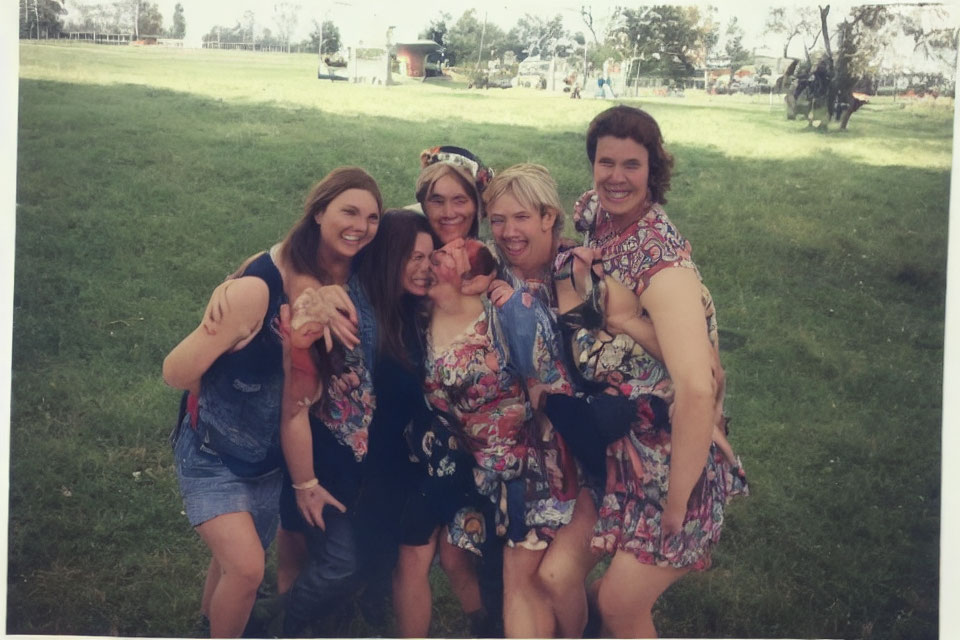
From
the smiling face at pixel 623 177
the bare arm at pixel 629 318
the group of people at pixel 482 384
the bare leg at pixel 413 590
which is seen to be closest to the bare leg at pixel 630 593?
the group of people at pixel 482 384

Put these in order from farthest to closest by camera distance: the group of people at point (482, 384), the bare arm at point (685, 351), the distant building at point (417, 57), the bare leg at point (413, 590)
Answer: the distant building at point (417, 57), the bare leg at point (413, 590), the group of people at point (482, 384), the bare arm at point (685, 351)

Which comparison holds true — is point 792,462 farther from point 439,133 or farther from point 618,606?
point 439,133

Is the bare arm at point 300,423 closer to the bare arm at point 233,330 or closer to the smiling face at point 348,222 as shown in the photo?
the bare arm at point 233,330

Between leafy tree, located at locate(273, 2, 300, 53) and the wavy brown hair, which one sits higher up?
leafy tree, located at locate(273, 2, 300, 53)

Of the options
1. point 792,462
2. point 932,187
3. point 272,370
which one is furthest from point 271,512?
point 932,187

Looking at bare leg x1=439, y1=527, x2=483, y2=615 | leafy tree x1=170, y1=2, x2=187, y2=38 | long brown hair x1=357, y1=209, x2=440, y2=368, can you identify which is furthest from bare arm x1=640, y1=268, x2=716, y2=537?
leafy tree x1=170, y1=2, x2=187, y2=38

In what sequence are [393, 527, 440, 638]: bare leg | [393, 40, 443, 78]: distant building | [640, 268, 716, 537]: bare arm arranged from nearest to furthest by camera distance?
[640, 268, 716, 537]: bare arm → [393, 527, 440, 638]: bare leg → [393, 40, 443, 78]: distant building

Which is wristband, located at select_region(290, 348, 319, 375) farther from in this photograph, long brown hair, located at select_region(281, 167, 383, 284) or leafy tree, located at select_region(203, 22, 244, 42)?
leafy tree, located at select_region(203, 22, 244, 42)

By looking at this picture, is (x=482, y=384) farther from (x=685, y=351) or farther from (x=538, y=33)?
(x=538, y=33)

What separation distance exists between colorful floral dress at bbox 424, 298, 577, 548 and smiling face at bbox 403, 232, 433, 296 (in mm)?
223

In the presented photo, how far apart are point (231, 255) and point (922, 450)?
3.09 m

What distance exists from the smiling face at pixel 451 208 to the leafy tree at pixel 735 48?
1397mm

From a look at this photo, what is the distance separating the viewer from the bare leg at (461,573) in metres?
3.99

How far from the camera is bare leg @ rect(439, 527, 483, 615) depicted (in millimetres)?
3992
